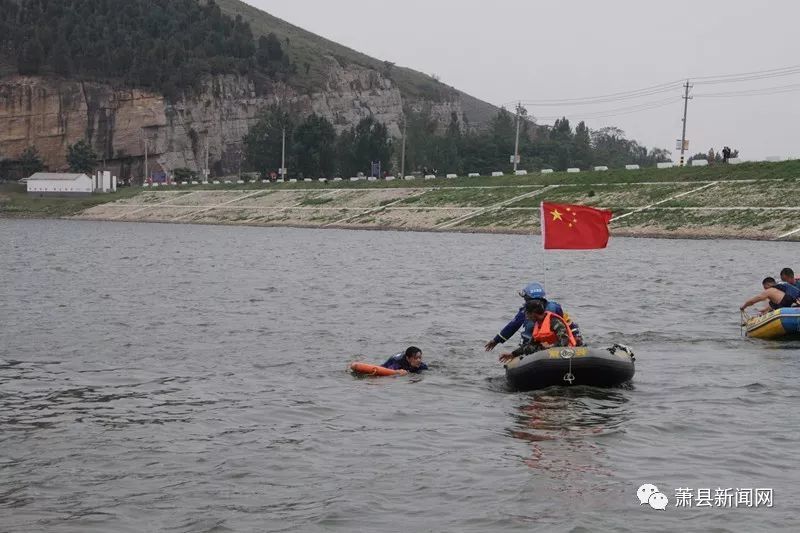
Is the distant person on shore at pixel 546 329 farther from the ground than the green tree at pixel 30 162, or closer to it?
closer to it

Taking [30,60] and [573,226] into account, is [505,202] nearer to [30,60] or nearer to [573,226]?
[573,226]

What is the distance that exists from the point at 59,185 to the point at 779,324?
14313 cm

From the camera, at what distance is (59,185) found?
154m

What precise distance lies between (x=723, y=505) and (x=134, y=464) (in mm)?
7212

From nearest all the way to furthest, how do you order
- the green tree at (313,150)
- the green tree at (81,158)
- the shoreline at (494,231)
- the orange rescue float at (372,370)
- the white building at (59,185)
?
the orange rescue float at (372,370) → the shoreline at (494,231) → the white building at (59,185) → the green tree at (313,150) → the green tree at (81,158)

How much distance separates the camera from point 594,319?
30.0 metres

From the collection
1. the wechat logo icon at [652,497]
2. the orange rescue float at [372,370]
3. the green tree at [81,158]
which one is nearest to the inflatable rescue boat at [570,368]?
the orange rescue float at [372,370]

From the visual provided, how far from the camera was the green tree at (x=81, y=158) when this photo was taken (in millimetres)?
170250

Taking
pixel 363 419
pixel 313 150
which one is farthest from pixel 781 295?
pixel 313 150

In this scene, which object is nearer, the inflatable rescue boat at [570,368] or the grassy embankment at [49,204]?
the inflatable rescue boat at [570,368]

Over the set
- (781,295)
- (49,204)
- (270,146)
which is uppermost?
(270,146)

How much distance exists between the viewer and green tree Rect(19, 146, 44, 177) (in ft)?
585

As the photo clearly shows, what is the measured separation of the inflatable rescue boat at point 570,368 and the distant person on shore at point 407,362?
2.70 metres

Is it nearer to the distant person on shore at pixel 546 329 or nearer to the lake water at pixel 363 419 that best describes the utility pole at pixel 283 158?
the lake water at pixel 363 419
